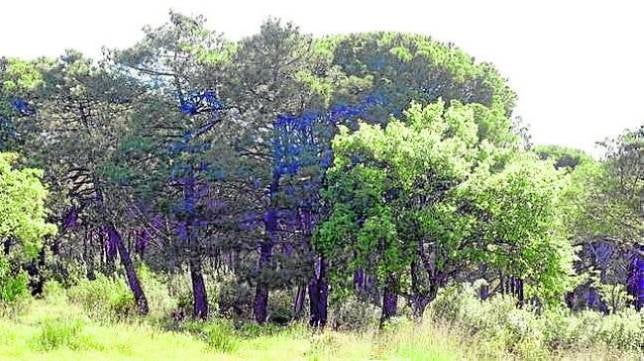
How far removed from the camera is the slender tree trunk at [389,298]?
14.5m

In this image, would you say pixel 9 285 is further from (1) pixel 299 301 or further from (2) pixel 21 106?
(2) pixel 21 106

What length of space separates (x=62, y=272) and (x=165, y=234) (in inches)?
304

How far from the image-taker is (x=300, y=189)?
16141 mm

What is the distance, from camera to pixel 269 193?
56.1 feet

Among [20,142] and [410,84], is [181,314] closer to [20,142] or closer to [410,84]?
[20,142]

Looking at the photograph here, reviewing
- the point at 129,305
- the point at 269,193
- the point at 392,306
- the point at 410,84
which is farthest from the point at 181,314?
the point at 410,84

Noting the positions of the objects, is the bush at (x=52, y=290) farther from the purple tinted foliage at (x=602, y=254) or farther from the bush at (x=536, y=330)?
the purple tinted foliage at (x=602, y=254)

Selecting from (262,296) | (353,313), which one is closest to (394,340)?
(262,296)

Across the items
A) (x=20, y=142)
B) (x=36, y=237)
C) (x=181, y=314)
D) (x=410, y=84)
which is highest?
(x=410, y=84)

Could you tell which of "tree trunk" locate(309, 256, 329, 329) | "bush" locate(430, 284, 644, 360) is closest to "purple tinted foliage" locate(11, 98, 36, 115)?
"tree trunk" locate(309, 256, 329, 329)

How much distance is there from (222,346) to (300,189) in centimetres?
614

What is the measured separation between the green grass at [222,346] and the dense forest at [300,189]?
1.44 ft

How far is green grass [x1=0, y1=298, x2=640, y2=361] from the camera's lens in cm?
795

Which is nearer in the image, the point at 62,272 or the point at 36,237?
the point at 36,237
